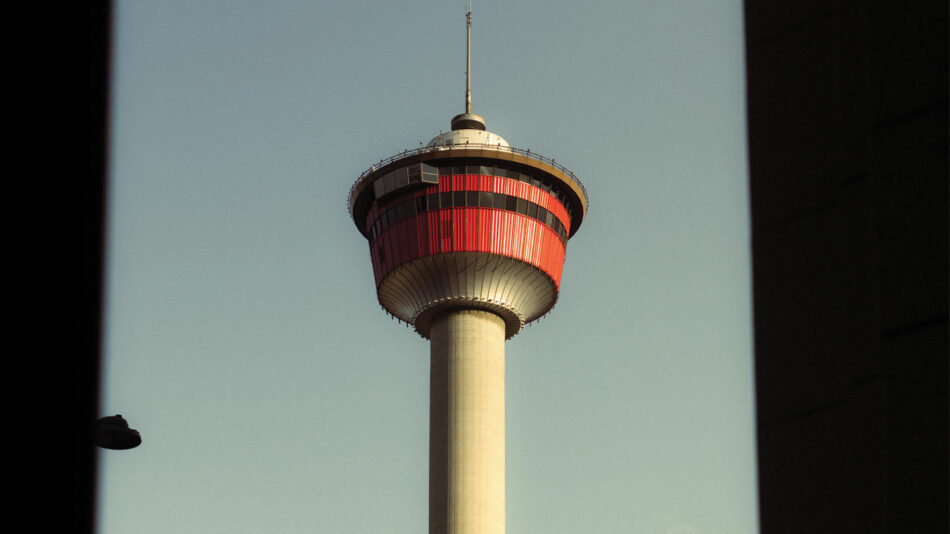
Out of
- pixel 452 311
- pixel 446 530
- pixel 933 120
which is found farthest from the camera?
pixel 452 311

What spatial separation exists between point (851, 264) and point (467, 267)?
91.9m

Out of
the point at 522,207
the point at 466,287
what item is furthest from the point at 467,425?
the point at 522,207

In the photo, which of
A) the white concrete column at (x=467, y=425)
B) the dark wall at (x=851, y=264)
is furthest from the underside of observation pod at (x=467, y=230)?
the dark wall at (x=851, y=264)

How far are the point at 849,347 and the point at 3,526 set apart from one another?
6.52 meters

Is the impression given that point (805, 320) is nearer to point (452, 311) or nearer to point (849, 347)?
point (849, 347)

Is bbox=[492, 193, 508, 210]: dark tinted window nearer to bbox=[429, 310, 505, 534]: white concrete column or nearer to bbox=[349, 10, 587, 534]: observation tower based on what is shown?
bbox=[349, 10, 587, 534]: observation tower

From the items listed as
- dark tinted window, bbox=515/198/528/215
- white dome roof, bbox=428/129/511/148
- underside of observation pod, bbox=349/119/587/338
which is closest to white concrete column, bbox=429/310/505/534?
underside of observation pod, bbox=349/119/587/338

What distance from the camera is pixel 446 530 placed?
314 feet

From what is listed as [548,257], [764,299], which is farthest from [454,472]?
[764,299]

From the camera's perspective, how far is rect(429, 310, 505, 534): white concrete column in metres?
96.3

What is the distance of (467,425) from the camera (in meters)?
98.4

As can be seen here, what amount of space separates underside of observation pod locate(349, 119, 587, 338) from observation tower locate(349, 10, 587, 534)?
0.08 metres

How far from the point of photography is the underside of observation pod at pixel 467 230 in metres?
102

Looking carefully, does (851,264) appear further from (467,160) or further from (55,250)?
(467,160)
